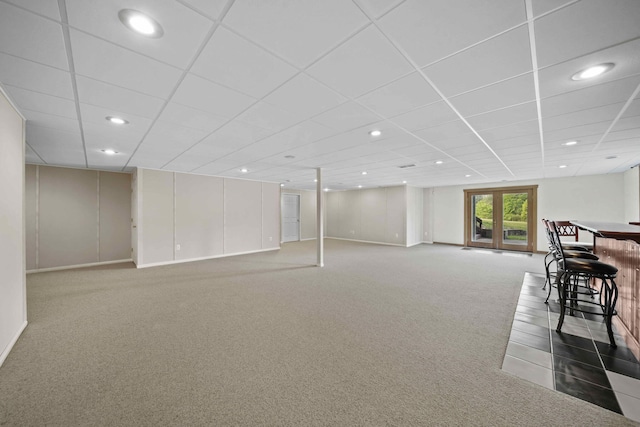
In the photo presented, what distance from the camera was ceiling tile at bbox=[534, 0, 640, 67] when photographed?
130 centimetres

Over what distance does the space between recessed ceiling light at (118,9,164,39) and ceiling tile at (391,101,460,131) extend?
7.63 ft

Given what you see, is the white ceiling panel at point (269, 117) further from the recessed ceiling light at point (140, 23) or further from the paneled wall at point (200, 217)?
the paneled wall at point (200, 217)

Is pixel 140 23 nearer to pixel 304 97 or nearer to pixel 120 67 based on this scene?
pixel 120 67

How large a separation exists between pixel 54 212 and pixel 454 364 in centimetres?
862

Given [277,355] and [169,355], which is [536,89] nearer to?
[277,355]

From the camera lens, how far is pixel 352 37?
1.54 m

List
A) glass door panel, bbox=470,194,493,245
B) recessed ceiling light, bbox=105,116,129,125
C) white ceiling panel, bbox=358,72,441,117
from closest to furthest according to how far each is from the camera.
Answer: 1. white ceiling panel, bbox=358,72,441,117
2. recessed ceiling light, bbox=105,116,129,125
3. glass door panel, bbox=470,194,493,245

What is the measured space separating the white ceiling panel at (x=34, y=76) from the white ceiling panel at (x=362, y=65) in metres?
2.04

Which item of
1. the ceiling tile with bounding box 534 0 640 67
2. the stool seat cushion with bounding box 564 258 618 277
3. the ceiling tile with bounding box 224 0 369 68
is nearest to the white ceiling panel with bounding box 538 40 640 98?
the ceiling tile with bounding box 534 0 640 67

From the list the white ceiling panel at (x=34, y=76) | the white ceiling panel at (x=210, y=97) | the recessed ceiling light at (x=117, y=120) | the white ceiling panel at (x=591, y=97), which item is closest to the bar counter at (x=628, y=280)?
the white ceiling panel at (x=591, y=97)

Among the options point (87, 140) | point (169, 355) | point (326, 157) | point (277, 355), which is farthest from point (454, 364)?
point (87, 140)

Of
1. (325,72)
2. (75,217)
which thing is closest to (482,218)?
(325,72)

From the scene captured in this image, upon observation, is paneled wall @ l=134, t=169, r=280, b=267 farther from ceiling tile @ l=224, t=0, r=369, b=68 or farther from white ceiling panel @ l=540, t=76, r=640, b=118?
white ceiling panel @ l=540, t=76, r=640, b=118

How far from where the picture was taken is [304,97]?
2.34 m
